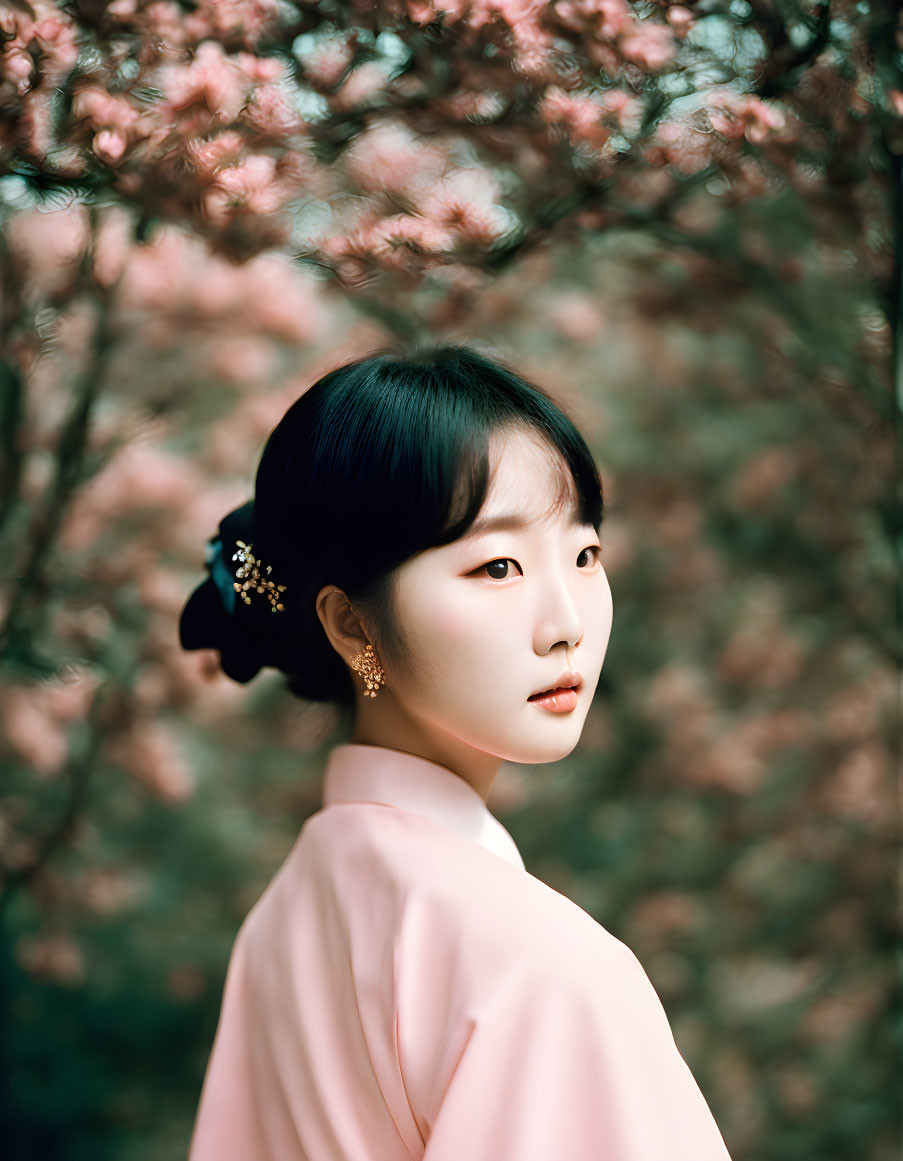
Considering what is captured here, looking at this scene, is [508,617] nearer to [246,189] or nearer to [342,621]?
[342,621]

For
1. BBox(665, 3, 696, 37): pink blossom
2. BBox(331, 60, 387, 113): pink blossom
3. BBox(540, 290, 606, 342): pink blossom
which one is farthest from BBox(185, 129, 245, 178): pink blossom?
BBox(665, 3, 696, 37): pink blossom

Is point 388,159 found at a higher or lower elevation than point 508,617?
lower

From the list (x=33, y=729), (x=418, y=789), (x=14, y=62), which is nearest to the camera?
(x=418, y=789)

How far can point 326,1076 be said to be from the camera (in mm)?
1032

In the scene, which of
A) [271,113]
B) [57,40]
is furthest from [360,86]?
[57,40]

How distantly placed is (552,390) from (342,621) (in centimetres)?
89

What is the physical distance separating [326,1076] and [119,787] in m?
1.31

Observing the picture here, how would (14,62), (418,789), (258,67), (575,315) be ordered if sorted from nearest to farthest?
→ (418,789), (14,62), (258,67), (575,315)

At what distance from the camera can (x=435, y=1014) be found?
944 mm

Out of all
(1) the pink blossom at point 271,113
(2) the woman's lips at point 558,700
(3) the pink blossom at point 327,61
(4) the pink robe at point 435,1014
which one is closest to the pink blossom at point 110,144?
(1) the pink blossom at point 271,113

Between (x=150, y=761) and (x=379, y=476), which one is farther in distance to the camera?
(x=150, y=761)

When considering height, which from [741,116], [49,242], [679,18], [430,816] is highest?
[679,18]

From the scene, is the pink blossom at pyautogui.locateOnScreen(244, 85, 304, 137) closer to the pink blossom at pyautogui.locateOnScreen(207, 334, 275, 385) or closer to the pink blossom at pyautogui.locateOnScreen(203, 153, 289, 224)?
the pink blossom at pyautogui.locateOnScreen(203, 153, 289, 224)

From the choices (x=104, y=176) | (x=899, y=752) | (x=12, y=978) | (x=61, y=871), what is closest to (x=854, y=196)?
(x=899, y=752)
